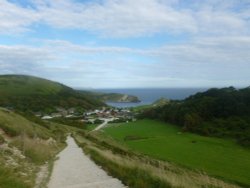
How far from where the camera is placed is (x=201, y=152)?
6938cm

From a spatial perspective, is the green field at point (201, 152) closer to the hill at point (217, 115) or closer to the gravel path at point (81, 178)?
the hill at point (217, 115)

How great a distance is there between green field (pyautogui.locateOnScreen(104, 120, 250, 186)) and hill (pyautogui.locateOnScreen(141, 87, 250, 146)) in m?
4.52

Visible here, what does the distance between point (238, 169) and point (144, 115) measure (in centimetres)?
10808

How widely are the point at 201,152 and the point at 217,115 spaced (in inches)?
1783

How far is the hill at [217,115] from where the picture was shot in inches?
3762

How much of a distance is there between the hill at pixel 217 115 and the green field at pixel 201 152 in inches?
178

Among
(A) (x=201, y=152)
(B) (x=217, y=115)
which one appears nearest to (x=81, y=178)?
(A) (x=201, y=152)

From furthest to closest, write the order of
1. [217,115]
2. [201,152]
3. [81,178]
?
1. [217,115]
2. [201,152]
3. [81,178]

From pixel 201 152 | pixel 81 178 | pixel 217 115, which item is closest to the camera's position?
pixel 81 178

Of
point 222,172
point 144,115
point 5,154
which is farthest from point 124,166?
point 144,115

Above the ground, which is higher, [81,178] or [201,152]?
[81,178]

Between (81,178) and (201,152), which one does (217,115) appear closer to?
(201,152)

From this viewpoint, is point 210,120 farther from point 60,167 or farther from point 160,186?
point 160,186

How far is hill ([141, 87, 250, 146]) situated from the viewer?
95.6 metres
